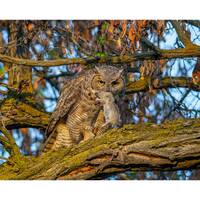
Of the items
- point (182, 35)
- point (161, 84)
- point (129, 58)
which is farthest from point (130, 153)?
point (161, 84)

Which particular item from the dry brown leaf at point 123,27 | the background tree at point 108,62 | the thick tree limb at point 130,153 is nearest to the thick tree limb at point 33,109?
the background tree at point 108,62

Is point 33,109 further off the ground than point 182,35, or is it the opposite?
point 182,35

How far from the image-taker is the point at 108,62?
10.2ft

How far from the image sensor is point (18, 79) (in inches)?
146

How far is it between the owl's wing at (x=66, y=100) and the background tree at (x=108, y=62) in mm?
89

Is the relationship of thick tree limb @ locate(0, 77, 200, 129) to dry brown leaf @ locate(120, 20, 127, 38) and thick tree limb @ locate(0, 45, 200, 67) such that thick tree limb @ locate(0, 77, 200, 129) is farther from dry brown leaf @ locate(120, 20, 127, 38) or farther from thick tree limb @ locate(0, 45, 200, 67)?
dry brown leaf @ locate(120, 20, 127, 38)

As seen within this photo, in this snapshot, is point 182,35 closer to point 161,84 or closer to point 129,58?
point 129,58

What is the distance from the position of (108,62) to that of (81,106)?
0.55 meters

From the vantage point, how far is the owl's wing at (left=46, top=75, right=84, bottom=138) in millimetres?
3461

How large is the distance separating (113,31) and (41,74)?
1037 mm

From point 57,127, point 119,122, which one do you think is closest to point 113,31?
point 119,122

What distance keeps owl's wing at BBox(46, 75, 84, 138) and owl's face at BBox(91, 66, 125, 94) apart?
0.09 meters

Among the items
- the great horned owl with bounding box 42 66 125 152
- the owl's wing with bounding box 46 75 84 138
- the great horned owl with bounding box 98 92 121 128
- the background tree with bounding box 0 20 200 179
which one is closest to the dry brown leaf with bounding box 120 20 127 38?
the background tree with bounding box 0 20 200 179

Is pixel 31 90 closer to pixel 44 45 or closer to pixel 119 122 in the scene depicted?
pixel 44 45
